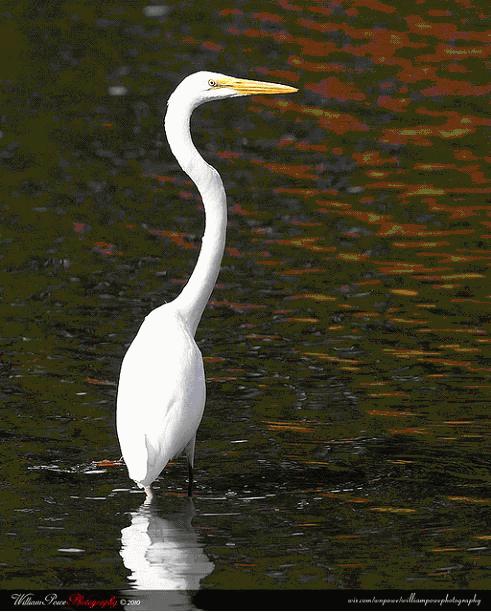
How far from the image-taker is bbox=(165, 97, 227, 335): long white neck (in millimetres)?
8680

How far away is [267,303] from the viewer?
11734 millimetres

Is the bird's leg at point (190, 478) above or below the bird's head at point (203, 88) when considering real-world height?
below

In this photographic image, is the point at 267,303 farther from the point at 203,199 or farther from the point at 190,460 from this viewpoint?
the point at 190,460

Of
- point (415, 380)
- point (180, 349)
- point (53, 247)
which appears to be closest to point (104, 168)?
point (53, 247)

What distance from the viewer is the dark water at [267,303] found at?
25.3ft

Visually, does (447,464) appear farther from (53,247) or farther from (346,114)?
(346,114)

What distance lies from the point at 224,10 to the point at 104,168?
29.2ft

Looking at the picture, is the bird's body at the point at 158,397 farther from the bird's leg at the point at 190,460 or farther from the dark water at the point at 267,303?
the dark water at the point at 267,303

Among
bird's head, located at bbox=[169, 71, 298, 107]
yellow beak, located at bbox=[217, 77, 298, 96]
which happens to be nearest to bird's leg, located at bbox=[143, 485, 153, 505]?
bird's head, located at bbox=[169, 71, 298, 107]

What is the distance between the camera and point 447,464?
28.3ft

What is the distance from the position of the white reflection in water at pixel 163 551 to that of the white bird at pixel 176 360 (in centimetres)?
19

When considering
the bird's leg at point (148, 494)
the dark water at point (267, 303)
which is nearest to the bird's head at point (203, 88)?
the dark water at point (267, 303)

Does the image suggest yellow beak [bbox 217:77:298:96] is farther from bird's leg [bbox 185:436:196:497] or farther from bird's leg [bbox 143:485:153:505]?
bird's leg [bbox 143:485:153:505]

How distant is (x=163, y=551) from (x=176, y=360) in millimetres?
1134
